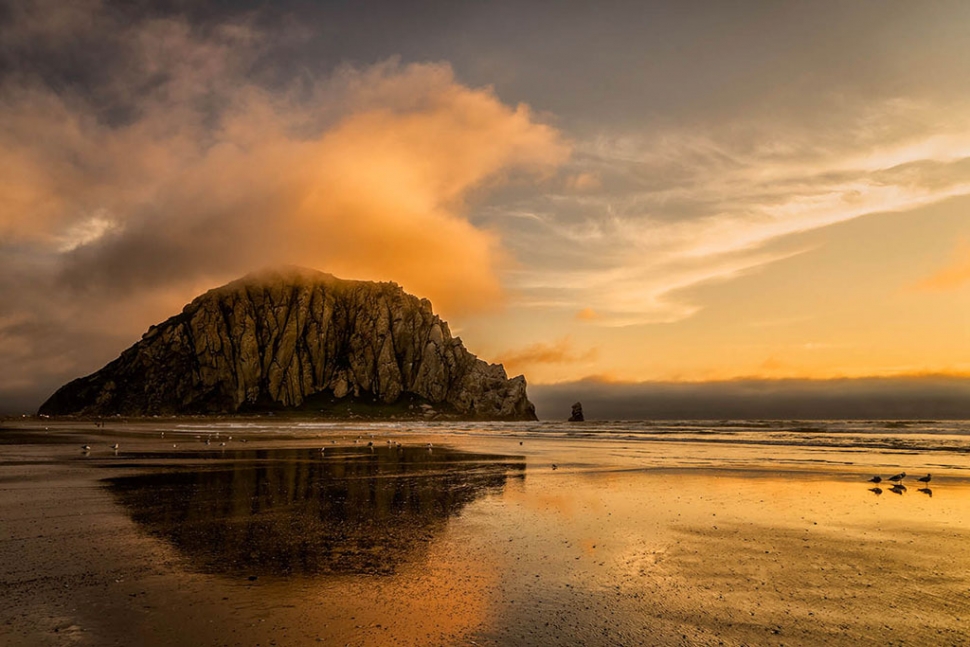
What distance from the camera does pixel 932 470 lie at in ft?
109

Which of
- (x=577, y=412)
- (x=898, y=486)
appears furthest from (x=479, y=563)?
(x=577, y=412)

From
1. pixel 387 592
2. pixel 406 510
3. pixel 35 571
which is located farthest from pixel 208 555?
pixel 406 510

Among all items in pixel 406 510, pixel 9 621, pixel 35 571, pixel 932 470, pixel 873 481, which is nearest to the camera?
pixel 9 621

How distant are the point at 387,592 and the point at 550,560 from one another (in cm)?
418

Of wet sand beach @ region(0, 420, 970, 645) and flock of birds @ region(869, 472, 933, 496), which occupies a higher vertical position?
wet sand beach @ region(0, 420, 970, 645)

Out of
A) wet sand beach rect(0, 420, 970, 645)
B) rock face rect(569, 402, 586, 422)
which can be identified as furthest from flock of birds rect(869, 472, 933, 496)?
rock face rect(569, 402, 586, 422)

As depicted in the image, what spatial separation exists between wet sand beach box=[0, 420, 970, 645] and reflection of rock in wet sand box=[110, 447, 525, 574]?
0.12 metres

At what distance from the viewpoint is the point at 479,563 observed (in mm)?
12180

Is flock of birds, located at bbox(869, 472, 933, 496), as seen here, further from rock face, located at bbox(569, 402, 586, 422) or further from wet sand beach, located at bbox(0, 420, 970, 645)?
rock face, located at bbox(569, 402, 586, 422)

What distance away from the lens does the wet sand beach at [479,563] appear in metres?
8.39

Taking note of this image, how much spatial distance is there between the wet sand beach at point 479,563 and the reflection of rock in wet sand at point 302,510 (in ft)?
0.39

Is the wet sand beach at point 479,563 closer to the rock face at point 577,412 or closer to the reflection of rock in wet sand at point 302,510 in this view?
the reflection of rock in wet sand at point 302,510

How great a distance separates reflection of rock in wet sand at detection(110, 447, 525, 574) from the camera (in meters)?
12.5

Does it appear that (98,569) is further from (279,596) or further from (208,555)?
(279,596)
